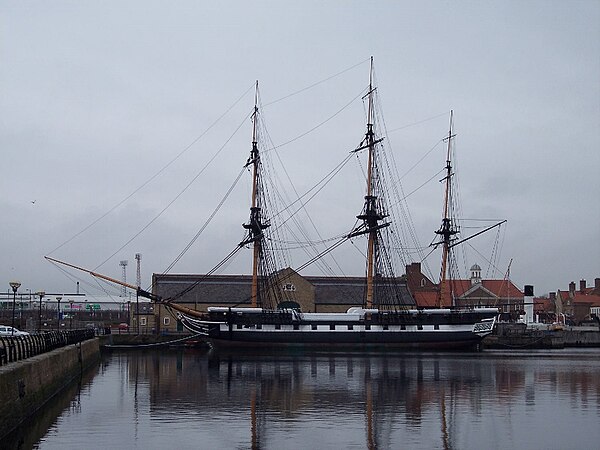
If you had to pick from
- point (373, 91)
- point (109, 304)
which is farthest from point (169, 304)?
point (109, 304)

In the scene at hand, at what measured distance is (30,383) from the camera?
25.5m

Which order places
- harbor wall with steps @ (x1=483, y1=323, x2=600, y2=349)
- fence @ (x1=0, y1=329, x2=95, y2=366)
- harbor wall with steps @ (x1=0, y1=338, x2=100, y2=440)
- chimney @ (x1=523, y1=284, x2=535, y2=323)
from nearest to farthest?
1. harbor wall with steps @ (x1=0, y1=338, x2=100, y2=440)
2. fence @ (x1=0, y1=329, x2=95, y2=366)
3. harbor wall with steps @ (x1=483, y1=323, x2=600, y2=349)
4. chimney @ (x1=523, y1=284, x2=535, y2=323)

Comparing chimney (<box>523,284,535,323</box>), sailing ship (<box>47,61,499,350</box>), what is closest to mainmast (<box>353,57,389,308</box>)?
sailing ship (<box>47,61,499,350</box>)

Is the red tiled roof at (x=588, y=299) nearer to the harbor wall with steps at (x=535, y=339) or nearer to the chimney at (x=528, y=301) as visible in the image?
the chimney at (x=528, y=301)

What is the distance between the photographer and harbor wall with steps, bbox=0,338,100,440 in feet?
69.8

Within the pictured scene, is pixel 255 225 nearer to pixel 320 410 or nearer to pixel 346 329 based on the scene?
pixel 346 329

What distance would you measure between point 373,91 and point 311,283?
916 inches

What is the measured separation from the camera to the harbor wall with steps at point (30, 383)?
837 inches

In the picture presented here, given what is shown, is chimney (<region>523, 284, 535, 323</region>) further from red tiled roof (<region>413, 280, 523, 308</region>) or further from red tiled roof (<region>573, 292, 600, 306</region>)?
red tiled roof (<region>573, 292, 600, 306</region>)

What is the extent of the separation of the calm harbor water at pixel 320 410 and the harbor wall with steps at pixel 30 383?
52cm

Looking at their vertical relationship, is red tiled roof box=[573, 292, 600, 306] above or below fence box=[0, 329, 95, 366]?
above

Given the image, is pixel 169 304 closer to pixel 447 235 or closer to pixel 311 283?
pixel 311 283

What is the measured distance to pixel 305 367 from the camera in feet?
172

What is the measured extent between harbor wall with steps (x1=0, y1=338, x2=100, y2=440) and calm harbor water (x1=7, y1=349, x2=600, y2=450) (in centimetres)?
52
